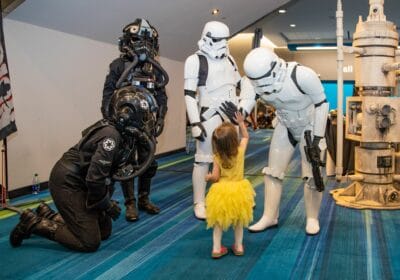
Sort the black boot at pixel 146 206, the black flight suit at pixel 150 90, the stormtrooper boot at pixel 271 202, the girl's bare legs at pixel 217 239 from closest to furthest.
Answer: the girl's bare legs at pixel 217 239
the stormtrooper boot at pixel 271 202
the black flight suit at pixel 150 90
the black boot at pixel 146 206

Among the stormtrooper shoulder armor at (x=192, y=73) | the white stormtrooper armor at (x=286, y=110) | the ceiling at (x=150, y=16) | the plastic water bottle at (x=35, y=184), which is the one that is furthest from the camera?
the plastic water bottle at (x=35, y=184)

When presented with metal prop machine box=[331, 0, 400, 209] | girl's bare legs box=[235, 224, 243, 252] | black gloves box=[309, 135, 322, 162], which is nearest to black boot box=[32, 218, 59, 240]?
girl's bare legs box=[235, 224, 243, 252]

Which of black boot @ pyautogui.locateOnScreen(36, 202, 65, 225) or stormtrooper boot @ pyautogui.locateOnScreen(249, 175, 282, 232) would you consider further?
stormtrooper boot @ pyautogui.locateOnScreen(249, 175, 282, 232)

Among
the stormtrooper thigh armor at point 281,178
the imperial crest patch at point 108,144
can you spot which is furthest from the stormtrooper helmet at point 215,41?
the imperial crest patch at point 108,144

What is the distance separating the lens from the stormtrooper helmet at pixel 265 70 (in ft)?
9.40

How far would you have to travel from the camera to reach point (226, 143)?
8.50 ft

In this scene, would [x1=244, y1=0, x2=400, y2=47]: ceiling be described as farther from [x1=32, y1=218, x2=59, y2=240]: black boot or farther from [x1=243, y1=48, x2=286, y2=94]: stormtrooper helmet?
[x1=32, y1=218, x2=59, y2=240]: black boot

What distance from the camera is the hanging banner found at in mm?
3684

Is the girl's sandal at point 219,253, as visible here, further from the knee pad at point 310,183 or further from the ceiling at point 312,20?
the ceiling at point 312,20

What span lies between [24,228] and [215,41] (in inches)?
79.3

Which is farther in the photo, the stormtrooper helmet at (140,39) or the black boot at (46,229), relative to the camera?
the stormtrooper helmet at (140,39)

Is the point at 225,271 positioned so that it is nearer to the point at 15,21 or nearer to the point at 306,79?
the point at 306,79

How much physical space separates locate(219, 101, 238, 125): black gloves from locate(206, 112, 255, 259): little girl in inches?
30.7

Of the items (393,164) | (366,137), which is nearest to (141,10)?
(366,137)
